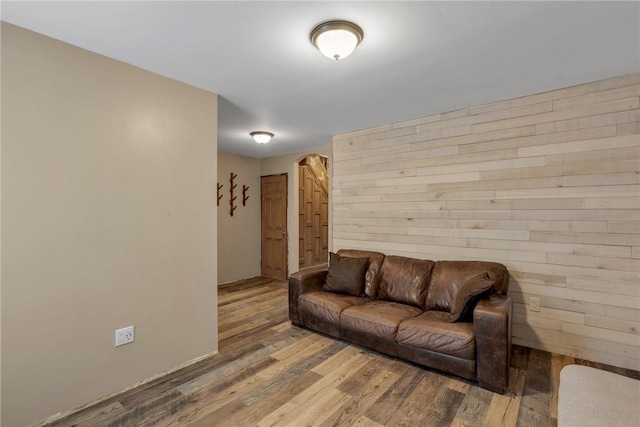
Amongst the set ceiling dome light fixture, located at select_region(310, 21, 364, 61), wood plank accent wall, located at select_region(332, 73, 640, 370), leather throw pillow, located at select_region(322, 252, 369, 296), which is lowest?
leather throw pillow, located at select_region(322, 252, 369, 296)

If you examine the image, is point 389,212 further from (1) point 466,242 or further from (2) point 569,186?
(2) point 569,186

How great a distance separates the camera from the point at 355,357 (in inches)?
106

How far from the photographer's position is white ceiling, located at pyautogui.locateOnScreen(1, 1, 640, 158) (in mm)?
1631

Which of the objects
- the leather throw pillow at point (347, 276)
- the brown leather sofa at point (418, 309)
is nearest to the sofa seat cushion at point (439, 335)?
the brown leather sofa at point (418, 309)

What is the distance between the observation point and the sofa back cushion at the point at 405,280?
3051 millimetres

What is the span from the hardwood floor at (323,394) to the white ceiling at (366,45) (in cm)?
238

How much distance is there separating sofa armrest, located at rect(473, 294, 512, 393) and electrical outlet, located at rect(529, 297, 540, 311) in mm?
810

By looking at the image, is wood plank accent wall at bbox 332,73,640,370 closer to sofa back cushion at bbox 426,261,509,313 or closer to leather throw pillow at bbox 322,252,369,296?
sofa back cushion at bbox 426,261,509,313

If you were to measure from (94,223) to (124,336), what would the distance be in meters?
0.85

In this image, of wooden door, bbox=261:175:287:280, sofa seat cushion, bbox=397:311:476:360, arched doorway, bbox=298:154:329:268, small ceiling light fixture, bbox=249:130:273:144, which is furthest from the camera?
arched doorway, bbox=298:154:329:268

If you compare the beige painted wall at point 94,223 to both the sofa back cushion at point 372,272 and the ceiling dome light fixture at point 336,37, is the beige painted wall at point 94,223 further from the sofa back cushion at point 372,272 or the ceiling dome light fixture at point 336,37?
the sofa back cushion at point 372,272

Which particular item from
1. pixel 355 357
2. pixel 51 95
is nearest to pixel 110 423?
pixel 355 357

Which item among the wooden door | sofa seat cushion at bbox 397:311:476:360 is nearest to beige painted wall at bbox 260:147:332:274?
the wooden door

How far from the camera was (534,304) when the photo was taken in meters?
2.79
